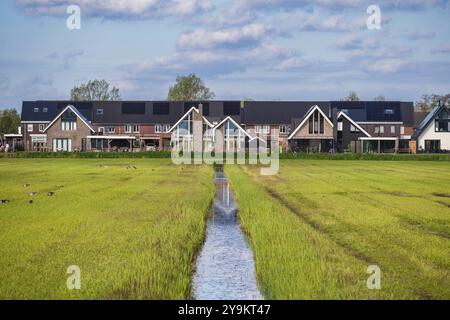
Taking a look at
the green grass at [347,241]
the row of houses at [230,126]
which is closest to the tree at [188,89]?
the row of houses at [230,126]

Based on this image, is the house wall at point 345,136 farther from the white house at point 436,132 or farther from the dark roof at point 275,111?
the white house at point 436,132

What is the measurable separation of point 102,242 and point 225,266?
3596 mm

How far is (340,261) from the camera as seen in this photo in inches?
529

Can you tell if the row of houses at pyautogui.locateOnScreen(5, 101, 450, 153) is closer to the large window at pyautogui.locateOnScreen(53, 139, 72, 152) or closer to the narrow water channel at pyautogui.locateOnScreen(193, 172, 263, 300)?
the large window at pyautogui.locateOnScreen(53, 139, 72, 152)

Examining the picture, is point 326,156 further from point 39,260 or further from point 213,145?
point 39,260

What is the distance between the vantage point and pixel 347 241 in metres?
16.1

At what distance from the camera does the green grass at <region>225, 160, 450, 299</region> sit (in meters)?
11.2

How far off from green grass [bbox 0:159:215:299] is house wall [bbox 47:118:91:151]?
241ft

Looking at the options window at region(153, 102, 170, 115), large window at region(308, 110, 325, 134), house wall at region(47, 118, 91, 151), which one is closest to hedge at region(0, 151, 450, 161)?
large window at region(308, 110, 325, 134)

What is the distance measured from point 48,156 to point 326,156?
34565 mm

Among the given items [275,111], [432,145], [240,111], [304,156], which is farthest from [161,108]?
[432,145]

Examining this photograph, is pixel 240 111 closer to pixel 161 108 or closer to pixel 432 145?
pixel 161 108

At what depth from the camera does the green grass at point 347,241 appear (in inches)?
442
